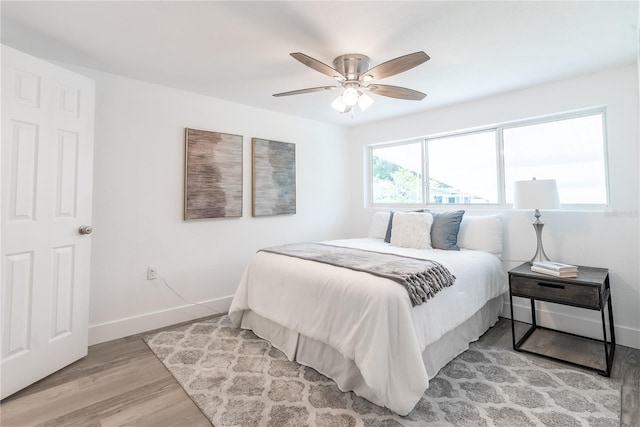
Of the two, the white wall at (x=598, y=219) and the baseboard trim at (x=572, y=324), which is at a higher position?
the white wall at (x=598, y=219)

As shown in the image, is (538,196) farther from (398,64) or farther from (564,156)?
(398,64)

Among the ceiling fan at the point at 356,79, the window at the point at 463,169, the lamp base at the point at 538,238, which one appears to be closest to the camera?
the ceiling fan at the point at 356,79

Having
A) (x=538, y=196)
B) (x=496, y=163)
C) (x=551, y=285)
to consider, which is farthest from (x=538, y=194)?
(x=496, y=163)

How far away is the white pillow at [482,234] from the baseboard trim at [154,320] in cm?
253

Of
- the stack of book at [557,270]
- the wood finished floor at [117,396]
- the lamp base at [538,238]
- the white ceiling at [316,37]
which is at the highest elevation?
the white ceiling at [316,37]

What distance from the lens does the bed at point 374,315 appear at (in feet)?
5.25

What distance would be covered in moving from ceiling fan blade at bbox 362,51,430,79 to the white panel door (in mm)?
2115

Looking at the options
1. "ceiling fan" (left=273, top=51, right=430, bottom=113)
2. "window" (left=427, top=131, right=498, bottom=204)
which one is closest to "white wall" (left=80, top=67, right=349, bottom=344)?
"ceiling fan" (left=273, top=51, right=430, bottom=113)

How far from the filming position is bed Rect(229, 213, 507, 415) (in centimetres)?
160

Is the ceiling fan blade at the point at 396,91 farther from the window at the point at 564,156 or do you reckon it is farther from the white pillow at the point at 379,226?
the white pillow at the point at 379,226

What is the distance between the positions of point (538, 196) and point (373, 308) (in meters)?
1.81

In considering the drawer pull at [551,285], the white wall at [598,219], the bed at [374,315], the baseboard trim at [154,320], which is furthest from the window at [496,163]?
the baseboard trim at [154,320]

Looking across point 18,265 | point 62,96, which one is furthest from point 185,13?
point 18,265

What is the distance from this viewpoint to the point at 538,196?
2461 millimetres
